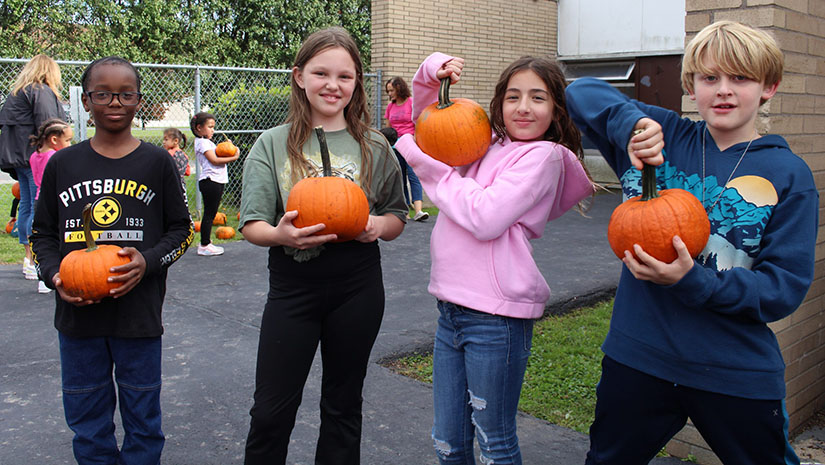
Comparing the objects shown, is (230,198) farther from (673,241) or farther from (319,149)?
(673,241)

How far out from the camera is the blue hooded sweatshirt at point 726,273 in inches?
76.2

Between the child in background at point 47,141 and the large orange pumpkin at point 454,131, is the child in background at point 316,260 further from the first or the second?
the child in background at point 47,141

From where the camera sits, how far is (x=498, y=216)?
236cm

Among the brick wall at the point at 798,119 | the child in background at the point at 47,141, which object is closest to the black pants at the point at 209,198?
the child in background at the point at 47,141

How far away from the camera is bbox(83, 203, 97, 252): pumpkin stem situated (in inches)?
100

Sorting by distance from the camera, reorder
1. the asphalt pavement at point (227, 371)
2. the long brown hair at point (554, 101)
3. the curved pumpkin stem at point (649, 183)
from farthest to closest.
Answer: the asphalt pavement at point (227, 371) → the long brown hair at point (554, 101) → the curved pumpkin stem at point (649, 183)

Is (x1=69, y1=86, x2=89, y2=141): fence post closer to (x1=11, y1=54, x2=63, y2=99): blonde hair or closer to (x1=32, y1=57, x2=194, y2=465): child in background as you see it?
(x1=11, y1=54, x2=63, y2=99): blonde hair

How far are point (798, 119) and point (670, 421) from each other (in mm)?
1890

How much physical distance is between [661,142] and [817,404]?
2642mm

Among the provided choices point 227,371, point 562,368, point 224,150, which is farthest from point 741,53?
point 224,150

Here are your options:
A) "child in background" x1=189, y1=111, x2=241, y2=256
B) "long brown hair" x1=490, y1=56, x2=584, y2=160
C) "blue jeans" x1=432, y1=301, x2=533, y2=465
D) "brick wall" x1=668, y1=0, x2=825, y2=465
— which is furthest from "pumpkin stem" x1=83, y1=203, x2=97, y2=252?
"child in background" x1=189, y1=111, x2=241, y2=256

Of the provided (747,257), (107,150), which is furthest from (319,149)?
(747,257)

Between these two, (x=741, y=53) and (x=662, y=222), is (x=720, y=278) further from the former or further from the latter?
(x=741, y=53)

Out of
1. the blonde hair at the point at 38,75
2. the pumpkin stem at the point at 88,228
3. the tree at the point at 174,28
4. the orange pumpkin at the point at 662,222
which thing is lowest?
the pumpkin stem at the point at 88,228
